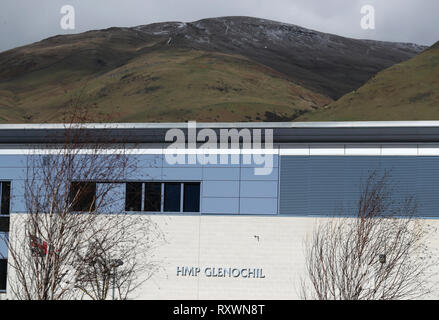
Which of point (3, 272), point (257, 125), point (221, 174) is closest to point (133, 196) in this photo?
point (221, 174)

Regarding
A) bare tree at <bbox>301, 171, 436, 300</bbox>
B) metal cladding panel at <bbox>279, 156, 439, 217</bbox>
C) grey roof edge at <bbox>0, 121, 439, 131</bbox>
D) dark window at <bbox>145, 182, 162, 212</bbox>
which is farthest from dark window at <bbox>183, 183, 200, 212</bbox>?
bare tree at <bbox>301, 171, 436, 300</bbox>

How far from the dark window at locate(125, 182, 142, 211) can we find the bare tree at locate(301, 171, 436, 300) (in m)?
6.97

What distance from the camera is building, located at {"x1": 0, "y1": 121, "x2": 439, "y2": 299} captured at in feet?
87.5

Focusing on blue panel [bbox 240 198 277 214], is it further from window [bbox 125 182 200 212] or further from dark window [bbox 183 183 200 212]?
window [bbox 125 182 200 212]

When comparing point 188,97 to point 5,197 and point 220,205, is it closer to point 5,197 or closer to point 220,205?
point 5,197

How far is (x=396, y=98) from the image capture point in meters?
138

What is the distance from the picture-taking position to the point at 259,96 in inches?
6673

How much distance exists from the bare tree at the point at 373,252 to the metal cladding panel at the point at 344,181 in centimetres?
29

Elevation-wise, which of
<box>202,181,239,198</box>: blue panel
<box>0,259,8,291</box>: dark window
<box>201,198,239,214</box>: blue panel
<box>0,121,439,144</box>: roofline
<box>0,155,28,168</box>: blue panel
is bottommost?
<box>0,259,8,291</box>: dark window

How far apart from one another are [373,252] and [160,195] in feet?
28.8

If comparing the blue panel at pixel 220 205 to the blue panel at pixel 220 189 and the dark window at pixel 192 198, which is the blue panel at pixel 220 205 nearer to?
the blue panel at pixel 220 189

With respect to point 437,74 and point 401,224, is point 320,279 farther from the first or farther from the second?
point 437,74

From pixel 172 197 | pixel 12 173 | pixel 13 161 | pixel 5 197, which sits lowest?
pixel 5 197
